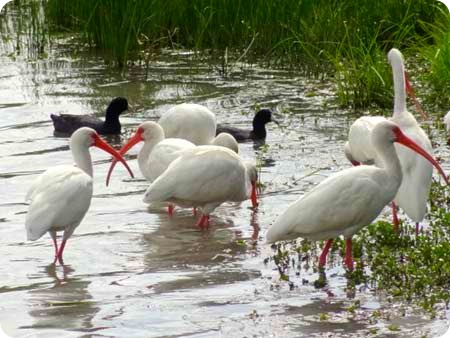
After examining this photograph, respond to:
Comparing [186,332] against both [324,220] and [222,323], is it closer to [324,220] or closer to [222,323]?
[222,323]

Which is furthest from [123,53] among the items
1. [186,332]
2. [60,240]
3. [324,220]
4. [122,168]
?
[186,332]

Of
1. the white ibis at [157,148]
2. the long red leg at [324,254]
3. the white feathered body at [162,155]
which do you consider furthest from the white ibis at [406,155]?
the white feathered body at [162,155]

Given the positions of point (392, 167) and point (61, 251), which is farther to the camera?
point (61, 251)

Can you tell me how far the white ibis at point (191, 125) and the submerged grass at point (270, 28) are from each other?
94.5 inches

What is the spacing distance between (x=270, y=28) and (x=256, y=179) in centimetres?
564

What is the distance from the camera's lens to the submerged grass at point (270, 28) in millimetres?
14859

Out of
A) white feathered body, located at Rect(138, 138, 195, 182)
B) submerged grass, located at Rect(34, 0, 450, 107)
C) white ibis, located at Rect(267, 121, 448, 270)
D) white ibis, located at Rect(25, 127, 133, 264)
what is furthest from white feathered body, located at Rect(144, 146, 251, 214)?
submerged grass, located at Rect(34, 0, 450, 107)

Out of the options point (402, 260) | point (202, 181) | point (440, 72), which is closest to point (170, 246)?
point (202, 181)

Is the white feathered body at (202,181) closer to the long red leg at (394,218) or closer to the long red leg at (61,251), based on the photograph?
the long red leg at (61,251)

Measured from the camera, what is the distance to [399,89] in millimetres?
10266

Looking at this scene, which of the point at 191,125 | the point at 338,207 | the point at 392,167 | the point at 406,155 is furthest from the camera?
the point at 191,125

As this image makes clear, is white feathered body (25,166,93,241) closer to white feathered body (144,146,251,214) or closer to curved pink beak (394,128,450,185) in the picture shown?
white feathered body (144,146,251,214)

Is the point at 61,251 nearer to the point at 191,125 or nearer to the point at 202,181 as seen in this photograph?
the point at 202,181

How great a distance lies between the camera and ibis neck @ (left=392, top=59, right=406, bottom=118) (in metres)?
9.87
